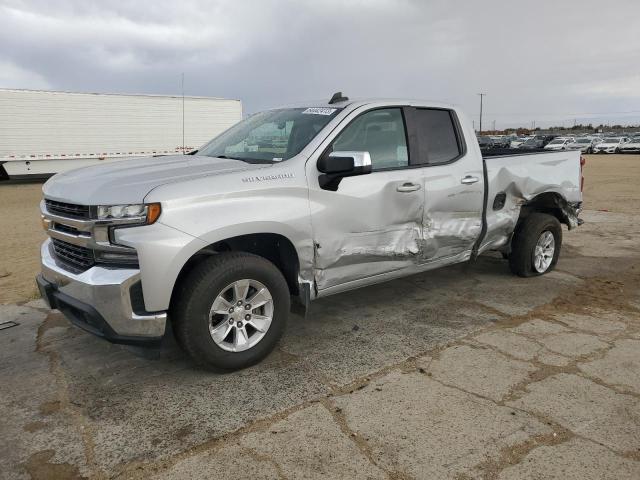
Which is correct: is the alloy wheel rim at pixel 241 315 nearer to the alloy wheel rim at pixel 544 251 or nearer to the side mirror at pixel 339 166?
the side mirror at pixel 339 166

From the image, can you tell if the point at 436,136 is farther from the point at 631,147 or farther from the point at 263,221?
the point at 631,147

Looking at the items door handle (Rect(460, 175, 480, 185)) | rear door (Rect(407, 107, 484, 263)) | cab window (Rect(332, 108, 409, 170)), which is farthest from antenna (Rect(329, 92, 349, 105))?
door handle (Rect(460, 175, 480, 185))

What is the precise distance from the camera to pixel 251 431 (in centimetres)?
296

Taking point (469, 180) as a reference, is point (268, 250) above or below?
below

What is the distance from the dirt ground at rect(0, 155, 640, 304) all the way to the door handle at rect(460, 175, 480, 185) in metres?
4.57

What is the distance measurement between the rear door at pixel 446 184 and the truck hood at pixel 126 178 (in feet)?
5.29

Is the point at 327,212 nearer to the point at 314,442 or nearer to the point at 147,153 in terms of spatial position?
the point at 314,442

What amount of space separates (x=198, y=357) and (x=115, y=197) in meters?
1.14

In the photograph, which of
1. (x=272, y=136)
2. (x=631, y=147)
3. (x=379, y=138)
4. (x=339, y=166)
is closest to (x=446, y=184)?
(x=379, y=138)

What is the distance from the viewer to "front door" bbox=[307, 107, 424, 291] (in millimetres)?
3932

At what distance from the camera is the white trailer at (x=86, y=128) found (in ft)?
66.6

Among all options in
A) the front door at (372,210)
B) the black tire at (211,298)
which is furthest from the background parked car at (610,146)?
the black tire at (211,298)

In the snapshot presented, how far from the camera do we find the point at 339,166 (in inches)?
146

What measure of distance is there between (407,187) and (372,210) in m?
0.43
